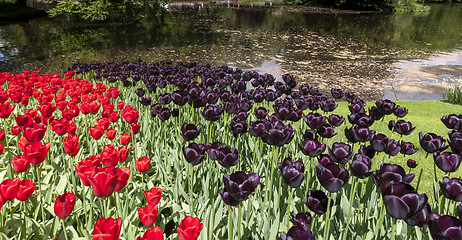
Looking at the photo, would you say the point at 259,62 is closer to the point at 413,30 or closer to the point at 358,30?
the point at 358,30

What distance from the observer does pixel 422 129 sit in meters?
5.63

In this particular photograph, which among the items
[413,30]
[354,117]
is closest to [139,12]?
[413,30]

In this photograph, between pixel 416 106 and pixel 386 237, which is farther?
pixel 416 106

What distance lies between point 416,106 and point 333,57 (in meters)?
7.60

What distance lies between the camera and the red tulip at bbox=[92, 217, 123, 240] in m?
1.36

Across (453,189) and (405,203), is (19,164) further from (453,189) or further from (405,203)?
A: (453,189)

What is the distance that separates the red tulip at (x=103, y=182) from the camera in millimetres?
1695

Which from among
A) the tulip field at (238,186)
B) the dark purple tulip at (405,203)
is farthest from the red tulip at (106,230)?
the dark purple tulip at (405,203)

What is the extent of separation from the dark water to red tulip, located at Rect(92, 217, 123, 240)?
8.23m

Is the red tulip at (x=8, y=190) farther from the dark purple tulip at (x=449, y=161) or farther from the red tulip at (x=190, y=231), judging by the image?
the dark purple tulip at (x=449, y=161)

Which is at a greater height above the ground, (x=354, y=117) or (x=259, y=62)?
(x=354, y=117)

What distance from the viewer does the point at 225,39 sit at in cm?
1853

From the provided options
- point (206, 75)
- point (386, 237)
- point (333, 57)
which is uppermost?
point (206, 75)

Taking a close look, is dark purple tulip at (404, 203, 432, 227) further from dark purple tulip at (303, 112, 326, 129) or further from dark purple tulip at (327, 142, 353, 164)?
dark purple tulip at (303, 112, 326, 129)
